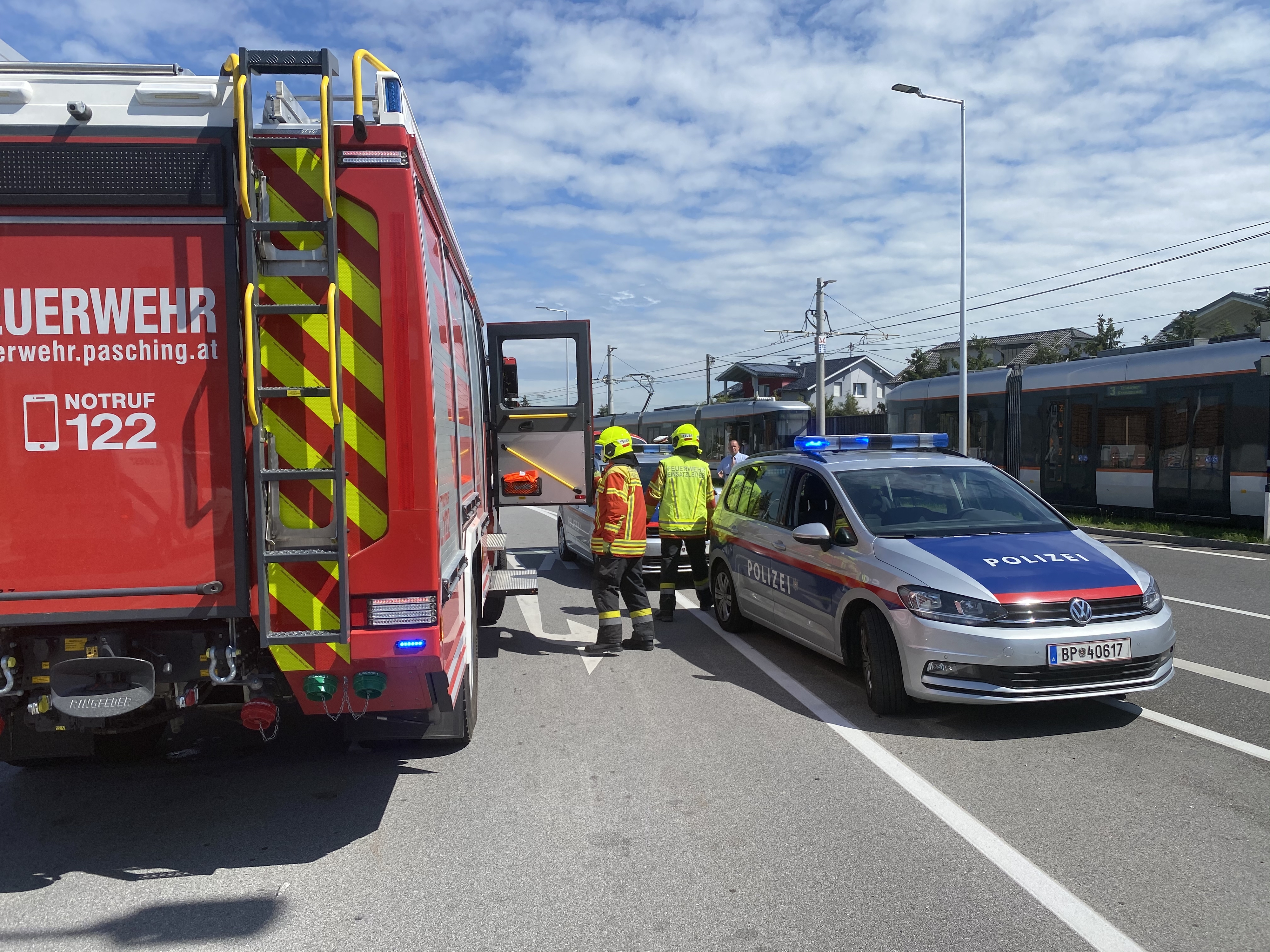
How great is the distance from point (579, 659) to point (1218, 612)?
19.7ft

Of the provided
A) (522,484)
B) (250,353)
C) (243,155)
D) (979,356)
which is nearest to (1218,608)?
(522,484)

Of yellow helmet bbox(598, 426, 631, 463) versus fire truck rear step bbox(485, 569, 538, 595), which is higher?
yellow helmet bbox(598, 426, 631, 463)

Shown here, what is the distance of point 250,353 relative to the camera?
3232 mm

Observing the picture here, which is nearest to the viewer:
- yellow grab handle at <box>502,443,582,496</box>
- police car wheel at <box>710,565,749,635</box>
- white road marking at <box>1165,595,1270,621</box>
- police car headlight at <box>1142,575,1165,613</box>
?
police car headlight at <box>1142,575,1165,613</box>

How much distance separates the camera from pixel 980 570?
527 cm

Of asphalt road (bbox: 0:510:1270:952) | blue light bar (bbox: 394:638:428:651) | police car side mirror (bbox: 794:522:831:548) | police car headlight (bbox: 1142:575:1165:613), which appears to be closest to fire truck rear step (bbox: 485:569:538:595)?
asphalt road (bbox: 0:510:1270:952)

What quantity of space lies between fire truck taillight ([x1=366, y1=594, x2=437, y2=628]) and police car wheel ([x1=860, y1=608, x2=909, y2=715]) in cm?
305

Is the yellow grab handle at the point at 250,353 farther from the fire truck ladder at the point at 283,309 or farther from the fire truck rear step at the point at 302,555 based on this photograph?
the fire truck rear step at the point at 302,555

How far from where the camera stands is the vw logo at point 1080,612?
4992mm

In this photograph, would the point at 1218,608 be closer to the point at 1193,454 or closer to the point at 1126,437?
the point at 1193,454

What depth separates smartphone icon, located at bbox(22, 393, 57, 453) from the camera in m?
3.29

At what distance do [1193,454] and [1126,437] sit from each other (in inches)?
55.2

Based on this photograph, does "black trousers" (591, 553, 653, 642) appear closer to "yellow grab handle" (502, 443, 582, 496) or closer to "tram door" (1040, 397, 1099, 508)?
"yellow grab handle" (502, 443, 582, 496)

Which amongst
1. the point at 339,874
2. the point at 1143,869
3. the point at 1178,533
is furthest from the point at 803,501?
the point at 1178,533
